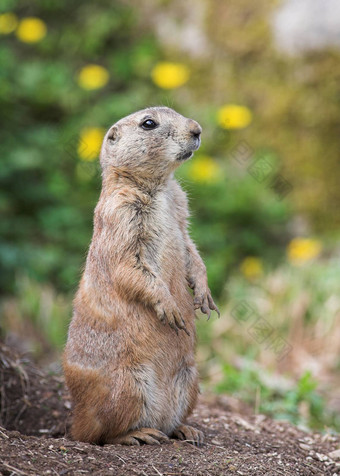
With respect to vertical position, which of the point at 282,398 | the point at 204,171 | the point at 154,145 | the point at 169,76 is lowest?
the point at 282,398

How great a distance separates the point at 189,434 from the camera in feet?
14.2

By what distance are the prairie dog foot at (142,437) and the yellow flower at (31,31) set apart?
717cm

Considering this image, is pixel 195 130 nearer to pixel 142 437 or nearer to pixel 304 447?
pixel 142 437

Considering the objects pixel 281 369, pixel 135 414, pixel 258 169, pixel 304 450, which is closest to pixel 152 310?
pixel 135 414

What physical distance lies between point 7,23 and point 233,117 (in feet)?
11.6

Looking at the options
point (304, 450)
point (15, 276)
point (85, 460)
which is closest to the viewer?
point (85, 460)

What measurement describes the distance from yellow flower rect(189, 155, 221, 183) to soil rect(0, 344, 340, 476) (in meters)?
3.68

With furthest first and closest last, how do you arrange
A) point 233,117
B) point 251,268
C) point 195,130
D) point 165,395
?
point 233,117 < point 251,268 < point 195,130 < point 165,395

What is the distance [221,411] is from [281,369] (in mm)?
1893

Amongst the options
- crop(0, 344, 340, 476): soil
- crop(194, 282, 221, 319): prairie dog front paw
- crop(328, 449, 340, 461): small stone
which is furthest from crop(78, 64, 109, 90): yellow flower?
crop(328, 449, 340, 461): small stone

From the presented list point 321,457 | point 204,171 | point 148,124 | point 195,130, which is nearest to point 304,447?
point 321,457

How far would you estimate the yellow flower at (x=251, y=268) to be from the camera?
8.66 metres

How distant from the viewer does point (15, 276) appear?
865 cm

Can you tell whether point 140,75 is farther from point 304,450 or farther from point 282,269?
point 304,450
